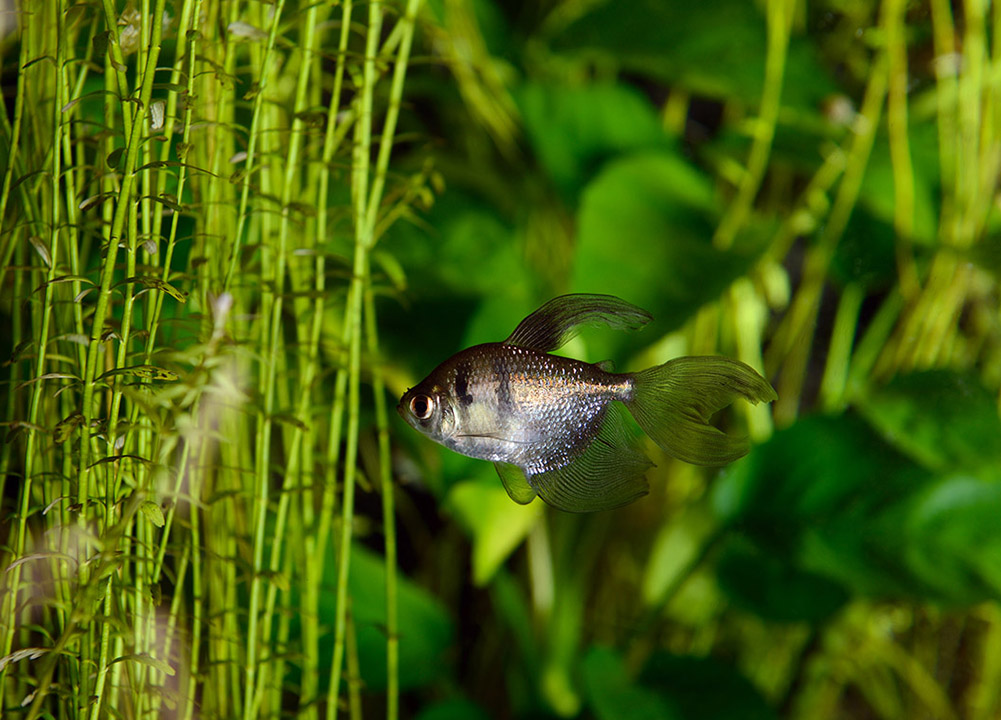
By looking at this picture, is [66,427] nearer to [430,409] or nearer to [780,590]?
[430,409]

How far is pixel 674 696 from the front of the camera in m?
1.00

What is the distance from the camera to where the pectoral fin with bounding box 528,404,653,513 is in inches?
15.9

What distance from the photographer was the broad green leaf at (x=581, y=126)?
1.09m

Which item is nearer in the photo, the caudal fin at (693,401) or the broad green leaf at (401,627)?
the caudal fin at (693,401)

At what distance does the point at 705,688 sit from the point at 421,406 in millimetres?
810

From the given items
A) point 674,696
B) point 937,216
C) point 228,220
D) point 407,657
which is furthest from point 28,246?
point 937,216

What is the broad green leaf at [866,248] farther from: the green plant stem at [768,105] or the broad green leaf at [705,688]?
the broad green leaf at [705,688]

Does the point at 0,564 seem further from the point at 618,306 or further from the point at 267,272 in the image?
the point at 618,306

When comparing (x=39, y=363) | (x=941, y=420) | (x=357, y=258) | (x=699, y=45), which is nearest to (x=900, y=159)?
(x=699, y=45)

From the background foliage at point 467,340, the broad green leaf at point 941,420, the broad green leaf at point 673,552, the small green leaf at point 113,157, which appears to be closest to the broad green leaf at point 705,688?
the background foliage at point 467,340

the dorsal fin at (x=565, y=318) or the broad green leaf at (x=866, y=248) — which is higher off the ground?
the broad green leaf at (x=866, y=248)

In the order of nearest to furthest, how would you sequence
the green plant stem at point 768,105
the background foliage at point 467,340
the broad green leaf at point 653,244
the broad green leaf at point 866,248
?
the background foliage at point 467,340, the broad green leaf at point 653,244, the broad green leaf at point 866,248, the green plant stem at point 768,105

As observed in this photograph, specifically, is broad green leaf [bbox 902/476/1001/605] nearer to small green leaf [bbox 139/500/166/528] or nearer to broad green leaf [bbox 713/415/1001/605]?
broad green leaf [bbox 713/415/1001/605]

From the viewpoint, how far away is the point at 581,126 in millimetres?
1132
